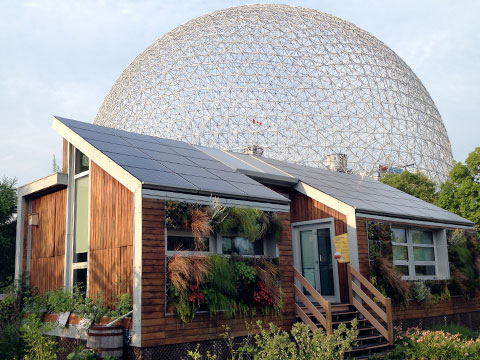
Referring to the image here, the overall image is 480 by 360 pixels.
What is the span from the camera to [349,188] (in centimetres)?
1794

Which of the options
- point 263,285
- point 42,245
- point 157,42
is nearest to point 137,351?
point 263,285

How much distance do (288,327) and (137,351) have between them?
4026 millimetres

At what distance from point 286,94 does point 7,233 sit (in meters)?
26.4

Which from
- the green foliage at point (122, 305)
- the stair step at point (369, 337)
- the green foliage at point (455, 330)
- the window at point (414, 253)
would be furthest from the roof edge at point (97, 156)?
the green foliage at point (455, 330)

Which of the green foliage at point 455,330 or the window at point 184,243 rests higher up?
the window at point 184,243

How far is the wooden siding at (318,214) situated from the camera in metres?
14.7

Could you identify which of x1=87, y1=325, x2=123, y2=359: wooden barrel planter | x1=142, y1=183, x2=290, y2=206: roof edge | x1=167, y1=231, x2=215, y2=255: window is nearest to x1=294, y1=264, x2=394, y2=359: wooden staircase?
x1=142, y1=183, x2=290, y2=206: roof edge

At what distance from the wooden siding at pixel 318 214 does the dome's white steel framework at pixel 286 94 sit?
2242 centimetres

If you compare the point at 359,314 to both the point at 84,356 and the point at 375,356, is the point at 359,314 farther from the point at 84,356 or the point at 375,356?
the point at 84,356

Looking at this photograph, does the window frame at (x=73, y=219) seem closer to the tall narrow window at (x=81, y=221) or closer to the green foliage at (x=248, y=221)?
the tall narrow window at (x=81, y=221)

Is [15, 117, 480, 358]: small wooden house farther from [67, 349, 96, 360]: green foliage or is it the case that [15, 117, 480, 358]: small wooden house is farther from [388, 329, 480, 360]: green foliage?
[67, 349, 96, 360]: green foliage

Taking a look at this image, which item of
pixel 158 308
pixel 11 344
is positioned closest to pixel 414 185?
pixel 158 308

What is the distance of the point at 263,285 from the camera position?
1149 centimetres

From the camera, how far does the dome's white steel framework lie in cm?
3953
